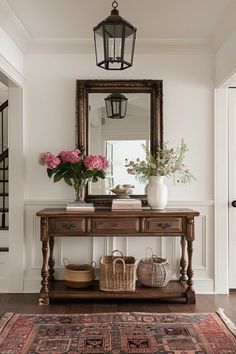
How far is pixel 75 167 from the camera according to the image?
372 cm

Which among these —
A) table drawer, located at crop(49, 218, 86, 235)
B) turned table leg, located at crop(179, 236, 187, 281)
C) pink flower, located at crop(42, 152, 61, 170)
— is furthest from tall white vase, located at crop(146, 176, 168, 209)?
pink flower, located at crop(42, 152, 61, 170)

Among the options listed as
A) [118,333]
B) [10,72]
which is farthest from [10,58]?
[118,333]

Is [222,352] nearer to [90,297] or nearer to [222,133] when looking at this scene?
[90,297]

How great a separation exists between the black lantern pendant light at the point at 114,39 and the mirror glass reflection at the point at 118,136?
126 cm

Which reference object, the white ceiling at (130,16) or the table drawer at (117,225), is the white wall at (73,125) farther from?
the table drawer at (117,225)

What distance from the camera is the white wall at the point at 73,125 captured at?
404 cm

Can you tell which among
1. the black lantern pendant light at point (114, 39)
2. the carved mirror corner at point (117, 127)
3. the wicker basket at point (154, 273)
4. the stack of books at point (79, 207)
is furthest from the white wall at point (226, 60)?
the wicker basket at point (154, 273)

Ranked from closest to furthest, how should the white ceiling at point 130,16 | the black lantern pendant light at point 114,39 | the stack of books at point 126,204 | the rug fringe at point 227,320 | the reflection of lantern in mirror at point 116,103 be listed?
1. the black lantern pendant light at point 114,39
2. the rug fringe at point 227,320
3. the white ceiling at point 130,16
4. the stack of books at point 126,204
5. the reflection of lantern in mirror at point 116,103

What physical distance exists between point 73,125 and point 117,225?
3.88 feet

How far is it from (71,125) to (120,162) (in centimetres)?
64

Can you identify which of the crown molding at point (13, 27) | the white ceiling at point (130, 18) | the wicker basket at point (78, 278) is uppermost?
the white ceiling at point (130, 18)

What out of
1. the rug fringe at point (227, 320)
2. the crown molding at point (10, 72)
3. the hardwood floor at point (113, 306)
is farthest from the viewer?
the hardwood floor at point (113, 306)

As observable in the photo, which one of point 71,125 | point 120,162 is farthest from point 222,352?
point 71,125

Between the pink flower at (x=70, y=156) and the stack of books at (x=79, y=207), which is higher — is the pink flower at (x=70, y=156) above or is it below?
above
